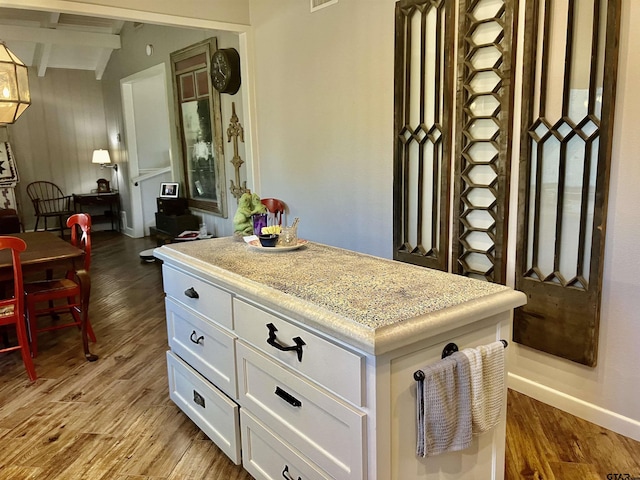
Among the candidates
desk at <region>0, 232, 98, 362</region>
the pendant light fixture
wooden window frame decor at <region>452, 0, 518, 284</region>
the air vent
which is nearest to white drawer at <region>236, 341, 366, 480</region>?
wooden window frame decor at <region>452, 0, 518, 284</region>

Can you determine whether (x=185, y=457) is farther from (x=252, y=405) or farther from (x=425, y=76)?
(x=425, y=76)

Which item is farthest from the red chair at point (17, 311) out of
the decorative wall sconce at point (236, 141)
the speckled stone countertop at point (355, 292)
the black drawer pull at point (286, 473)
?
the decorative wall sconce at point (236, 141)

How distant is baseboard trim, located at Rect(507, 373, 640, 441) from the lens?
2.29 meters

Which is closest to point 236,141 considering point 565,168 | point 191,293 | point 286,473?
point 191,293

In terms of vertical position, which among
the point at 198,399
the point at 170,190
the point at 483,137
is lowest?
the point at 198,399

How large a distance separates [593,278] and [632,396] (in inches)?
22.4

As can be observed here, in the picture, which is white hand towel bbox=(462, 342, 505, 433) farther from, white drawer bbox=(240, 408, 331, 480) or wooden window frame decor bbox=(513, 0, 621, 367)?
wooden window frame decor bbox=(513, 0, 621, 367)

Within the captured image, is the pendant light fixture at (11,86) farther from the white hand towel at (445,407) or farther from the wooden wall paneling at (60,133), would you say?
the wooden wall paneling at (60,133)

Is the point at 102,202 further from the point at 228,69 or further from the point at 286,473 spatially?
the point at 286,473

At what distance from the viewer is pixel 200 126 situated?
5848 millimetres

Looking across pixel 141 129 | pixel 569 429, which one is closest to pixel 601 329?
pixel 569 429

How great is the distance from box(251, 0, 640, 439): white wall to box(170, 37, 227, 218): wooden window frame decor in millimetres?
1111

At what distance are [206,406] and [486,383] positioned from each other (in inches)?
51.0

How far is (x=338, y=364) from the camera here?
4.62 feet
